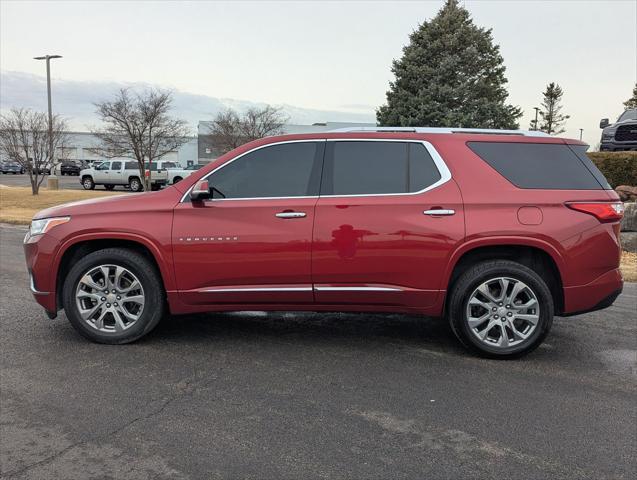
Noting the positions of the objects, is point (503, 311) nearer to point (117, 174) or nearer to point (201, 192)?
point (201, 192)

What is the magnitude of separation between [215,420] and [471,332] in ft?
7.13

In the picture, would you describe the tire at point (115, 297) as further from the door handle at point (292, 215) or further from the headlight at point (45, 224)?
the door handle at point (292, 215)

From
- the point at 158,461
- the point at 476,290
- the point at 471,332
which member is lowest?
the point at 158,461

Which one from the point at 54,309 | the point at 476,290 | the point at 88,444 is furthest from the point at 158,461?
the point at 476,290

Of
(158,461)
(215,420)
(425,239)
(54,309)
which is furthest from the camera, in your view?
(54,309)

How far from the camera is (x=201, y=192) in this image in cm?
445

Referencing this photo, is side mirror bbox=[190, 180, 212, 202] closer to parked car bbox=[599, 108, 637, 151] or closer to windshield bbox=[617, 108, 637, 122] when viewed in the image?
parked car bbox=[599, 108, 637, 151]

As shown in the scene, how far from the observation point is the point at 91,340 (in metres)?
4.71

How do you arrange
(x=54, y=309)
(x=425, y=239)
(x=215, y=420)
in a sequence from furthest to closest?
(x=54, y=309), (x=425, y=239), (x=215, y=420)

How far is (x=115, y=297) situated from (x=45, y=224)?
87 centimetres

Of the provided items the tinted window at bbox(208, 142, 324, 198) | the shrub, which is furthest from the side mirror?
the shrub

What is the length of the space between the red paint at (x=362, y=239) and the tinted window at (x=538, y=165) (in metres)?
0.07

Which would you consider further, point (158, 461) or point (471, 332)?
point (471, 332)

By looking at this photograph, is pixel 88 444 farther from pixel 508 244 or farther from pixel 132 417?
pixel 508 244
